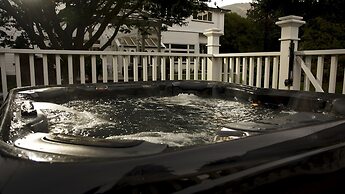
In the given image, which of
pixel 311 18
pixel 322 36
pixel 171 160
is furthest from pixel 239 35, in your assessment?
pixel 171 160

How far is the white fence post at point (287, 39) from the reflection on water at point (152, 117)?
689mm

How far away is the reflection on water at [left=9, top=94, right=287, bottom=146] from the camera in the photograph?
5.39 ft

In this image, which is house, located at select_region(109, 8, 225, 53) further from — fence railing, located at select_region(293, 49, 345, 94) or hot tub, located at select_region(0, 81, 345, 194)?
hot tub, located at select_region(0, 81, 345, 194)

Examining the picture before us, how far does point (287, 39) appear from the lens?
3.20 m

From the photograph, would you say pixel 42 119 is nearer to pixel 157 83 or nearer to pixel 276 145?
pixel 276 145

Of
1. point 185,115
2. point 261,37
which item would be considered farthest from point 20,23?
point 261,37

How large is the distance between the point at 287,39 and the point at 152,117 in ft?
5.84

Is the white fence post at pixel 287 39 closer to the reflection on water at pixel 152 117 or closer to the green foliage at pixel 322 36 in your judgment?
the reflection on water at pixel 152 117

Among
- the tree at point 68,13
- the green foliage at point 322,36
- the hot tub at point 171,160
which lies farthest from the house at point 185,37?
the hot tub at point 171,160

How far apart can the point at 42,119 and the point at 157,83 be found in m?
2.12

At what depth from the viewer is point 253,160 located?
874 millimetres

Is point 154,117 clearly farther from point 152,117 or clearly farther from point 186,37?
point 186,37

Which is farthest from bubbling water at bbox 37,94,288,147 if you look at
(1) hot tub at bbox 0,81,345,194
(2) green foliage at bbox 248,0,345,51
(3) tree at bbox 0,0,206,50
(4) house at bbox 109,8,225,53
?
(4) house at bbox 109,8,225,53

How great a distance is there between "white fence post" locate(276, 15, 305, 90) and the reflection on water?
69cm
